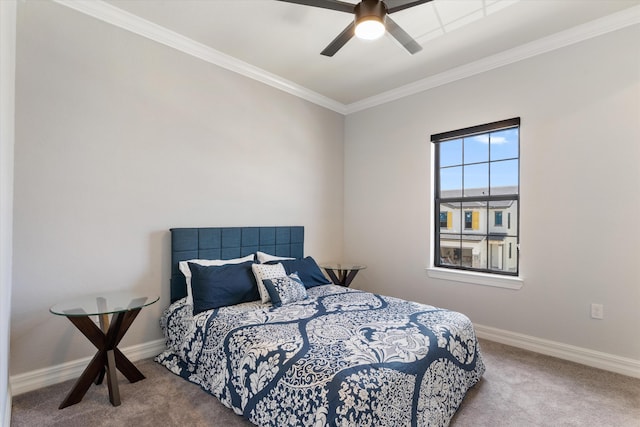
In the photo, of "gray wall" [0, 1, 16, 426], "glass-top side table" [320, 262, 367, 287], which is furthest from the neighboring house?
"gray wall" [0, 1, 16, 426]

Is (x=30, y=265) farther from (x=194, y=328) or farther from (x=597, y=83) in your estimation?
(x=597, y=83)

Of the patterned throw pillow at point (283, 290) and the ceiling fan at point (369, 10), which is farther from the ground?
the ceiling fan at point (369, 10)

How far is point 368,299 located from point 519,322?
5.14 feet

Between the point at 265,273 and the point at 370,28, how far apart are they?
6.71 feet

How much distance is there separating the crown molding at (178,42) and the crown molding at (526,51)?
1194 mm

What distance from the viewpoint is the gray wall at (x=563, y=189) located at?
2539 mm

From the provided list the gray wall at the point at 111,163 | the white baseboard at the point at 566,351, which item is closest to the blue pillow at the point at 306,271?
the gray wall at the point at 111,163

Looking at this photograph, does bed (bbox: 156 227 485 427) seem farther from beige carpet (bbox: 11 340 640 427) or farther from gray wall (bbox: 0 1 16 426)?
gray wall (bbox: 0 1 16 426)

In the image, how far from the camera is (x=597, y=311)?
2658 millimetres

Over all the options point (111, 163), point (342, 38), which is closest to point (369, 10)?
point (342, 38)

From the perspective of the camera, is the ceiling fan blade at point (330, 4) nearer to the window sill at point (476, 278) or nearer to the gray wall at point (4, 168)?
the gray wall at point (4, 168)

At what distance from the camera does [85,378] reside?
2.07m

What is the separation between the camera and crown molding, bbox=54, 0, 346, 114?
95.5 inches

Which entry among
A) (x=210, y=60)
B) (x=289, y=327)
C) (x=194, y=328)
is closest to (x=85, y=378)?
(x=194, y=328)
